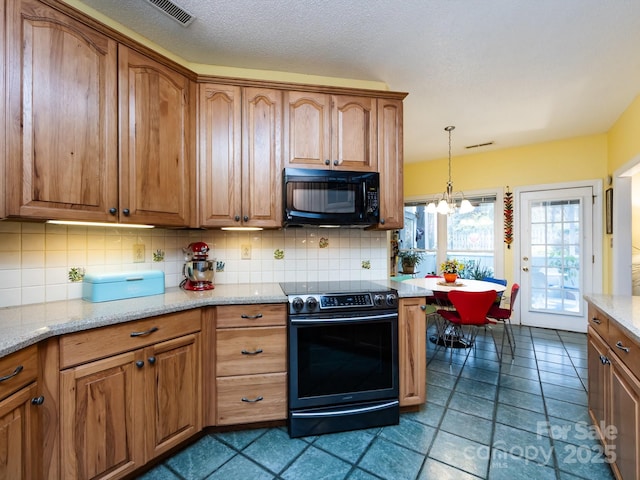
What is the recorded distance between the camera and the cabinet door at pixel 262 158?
2.06 meters

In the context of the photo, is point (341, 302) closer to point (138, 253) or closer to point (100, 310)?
point (100, 310)

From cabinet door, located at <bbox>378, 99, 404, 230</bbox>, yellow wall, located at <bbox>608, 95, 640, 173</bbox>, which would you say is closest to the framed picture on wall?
yellow wall, located at <bbox>608, 95, 640, 173</bbox>

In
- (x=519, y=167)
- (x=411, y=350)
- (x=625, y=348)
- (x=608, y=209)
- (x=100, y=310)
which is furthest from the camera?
(x=519, y=167)

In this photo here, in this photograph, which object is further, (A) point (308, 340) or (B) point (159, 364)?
(A) point (308, 340)

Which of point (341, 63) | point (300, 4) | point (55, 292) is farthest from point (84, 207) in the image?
point (341, 63)

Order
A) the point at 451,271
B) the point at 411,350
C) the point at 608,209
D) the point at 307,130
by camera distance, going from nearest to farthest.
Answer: the point at 411,350 → the point at 307,130 → the point at 451,271 → the point at 608,209

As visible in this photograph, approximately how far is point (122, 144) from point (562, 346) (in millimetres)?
4512

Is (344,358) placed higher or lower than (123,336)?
lower

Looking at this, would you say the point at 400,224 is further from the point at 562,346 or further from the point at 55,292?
the point at 562,346

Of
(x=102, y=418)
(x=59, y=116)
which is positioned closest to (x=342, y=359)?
(x=102, y=418)

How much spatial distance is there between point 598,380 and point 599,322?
32 centimetres

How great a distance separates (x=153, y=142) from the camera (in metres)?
1.76

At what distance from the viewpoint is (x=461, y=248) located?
15.4 ft

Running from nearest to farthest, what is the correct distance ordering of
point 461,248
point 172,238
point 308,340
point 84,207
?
point 84,207, point 308,340, point 172,238, point 461,248
